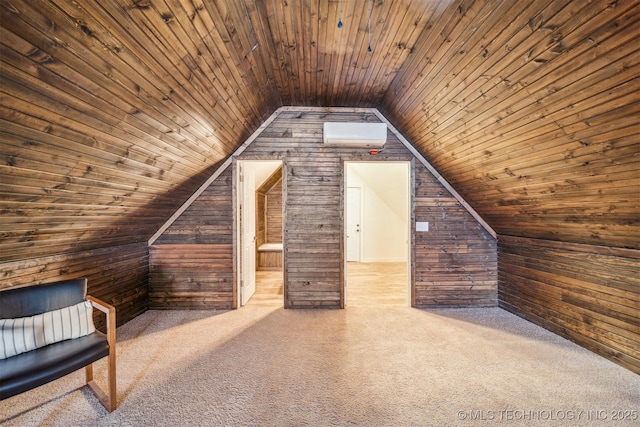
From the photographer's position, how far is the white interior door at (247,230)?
362cm

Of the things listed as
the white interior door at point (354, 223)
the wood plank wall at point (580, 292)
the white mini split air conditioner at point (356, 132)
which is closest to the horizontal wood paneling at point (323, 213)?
the white mini split air conditioner at point (356, 132)

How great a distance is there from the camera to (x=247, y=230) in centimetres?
388

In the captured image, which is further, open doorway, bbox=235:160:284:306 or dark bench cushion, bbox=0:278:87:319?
open doorway, bbox=235:160:284:306

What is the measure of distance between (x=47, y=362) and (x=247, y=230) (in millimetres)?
2463

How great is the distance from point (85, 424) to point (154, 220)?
2.01m

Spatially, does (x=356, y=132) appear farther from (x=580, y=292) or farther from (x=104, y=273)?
(x=104, y=273)

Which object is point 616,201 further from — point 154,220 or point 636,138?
point 154,220

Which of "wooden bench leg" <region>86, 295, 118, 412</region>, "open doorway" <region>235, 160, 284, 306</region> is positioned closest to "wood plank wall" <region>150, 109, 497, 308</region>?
"open doorway" <region>235, 160, 284, 306</region>

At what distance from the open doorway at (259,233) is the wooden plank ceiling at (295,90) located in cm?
89

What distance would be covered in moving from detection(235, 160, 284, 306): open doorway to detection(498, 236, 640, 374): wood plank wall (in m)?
2.96

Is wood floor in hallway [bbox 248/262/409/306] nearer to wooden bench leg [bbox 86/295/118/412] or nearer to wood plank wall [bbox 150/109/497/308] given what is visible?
wood plank wall [bbox 150/109/497/308]

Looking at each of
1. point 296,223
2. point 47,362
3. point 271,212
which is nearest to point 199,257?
point 296,223

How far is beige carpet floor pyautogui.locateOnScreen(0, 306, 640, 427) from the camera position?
1.69 metres

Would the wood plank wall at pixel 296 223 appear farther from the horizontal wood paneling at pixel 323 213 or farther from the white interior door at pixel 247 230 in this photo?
the white interior door at pixel 247 230
